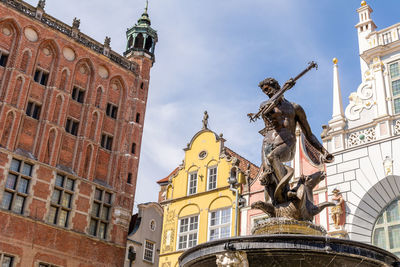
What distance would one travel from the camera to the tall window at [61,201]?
27344mm

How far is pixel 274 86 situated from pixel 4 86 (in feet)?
75.3

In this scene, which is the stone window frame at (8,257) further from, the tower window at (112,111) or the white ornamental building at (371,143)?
the white ornamental building at (371,143)

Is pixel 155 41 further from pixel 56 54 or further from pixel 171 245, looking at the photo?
pixel 171 245

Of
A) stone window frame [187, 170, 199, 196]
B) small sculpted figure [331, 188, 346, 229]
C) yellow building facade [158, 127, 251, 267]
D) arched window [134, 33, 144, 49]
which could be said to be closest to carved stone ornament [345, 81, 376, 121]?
small sculpted figure [331, 188, 346, 229]

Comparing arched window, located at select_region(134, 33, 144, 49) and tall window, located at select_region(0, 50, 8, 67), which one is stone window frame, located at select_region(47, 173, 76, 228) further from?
arched window, located at select_region(134, 33, 144, 49)

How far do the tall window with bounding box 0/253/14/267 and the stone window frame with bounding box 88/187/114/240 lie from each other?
4.89 meters

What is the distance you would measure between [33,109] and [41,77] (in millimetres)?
2218

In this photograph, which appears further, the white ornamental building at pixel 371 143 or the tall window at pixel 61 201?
the tall window at pixel 61 201

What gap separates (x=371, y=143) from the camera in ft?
63.1

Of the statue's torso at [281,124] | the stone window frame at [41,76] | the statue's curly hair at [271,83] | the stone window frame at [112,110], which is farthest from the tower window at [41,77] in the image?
the statue's torso at [281,124]

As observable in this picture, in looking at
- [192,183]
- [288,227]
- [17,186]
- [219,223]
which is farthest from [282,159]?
[17,186]

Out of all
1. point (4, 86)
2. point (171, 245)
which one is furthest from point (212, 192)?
point (4, 86)

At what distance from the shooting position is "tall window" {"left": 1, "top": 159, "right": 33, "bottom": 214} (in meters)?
25.8

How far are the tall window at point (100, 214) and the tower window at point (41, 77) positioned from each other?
23.4 feet
